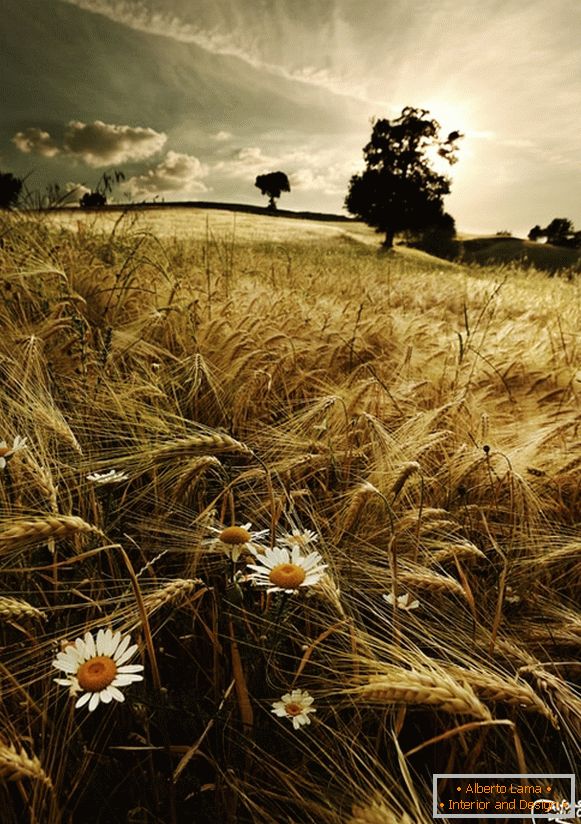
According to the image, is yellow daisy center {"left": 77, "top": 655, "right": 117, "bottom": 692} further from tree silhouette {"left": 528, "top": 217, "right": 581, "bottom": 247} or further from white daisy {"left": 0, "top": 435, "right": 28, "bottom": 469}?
tree silhouette {"left": 528, "top": 217, "right": 581, "bottom": 247}

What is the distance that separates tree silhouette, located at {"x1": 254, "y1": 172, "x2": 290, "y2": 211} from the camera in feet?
220

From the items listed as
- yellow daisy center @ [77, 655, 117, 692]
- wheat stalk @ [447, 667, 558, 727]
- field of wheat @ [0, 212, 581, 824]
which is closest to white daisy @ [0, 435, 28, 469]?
field of wheat @ [0, 212, 581, 824]

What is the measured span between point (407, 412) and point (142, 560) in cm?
135

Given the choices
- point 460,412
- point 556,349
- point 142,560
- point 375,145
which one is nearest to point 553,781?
point 142,560

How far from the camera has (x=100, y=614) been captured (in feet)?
3.74

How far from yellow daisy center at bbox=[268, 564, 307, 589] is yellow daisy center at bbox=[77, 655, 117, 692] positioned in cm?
32

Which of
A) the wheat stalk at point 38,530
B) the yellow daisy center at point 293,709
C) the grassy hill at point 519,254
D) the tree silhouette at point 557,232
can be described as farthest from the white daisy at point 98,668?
the tree silhouette at point 557,232

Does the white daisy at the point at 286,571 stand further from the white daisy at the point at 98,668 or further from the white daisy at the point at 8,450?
the white daisy at the point at 8,450

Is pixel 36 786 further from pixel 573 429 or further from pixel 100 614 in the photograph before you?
pixel 573 429

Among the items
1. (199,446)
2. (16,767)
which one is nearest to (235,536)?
(199,446)

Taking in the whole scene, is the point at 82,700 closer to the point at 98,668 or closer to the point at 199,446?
the point at 98,668

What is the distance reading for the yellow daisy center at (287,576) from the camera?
2.90ft

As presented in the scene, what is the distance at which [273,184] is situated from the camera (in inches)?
2638

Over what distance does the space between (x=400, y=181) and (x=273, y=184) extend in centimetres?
3855
